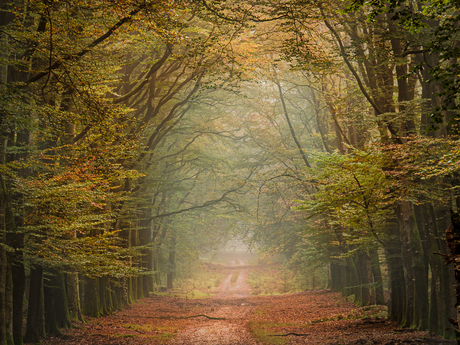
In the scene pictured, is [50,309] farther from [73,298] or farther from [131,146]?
[131,146]

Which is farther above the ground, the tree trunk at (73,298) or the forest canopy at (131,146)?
the forest canopy at (131,146)

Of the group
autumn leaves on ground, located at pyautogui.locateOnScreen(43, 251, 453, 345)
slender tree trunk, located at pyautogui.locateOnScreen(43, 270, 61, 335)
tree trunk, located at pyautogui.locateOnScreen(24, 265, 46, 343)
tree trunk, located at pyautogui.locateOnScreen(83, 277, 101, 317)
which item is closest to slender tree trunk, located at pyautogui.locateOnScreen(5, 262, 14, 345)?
tree trunk, located at pyautogui.locateOnScreen(24, 265, 46, 343)

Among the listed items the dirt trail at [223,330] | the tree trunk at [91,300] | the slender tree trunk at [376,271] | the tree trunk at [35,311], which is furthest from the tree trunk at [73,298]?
the slender tree trunk at [376,271]

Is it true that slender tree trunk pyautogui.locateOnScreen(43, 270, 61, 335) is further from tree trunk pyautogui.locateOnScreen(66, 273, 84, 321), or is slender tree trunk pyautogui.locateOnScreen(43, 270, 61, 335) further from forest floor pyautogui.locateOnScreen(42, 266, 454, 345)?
tree trunk pyautogui.locateOnScreen(66, 273, 84, 321)

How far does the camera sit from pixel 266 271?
4369 cm

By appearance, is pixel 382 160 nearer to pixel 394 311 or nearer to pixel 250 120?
pixel 394 311

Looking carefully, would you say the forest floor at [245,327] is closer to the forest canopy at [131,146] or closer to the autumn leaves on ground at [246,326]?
the autumn leaves on ground at [246,326]

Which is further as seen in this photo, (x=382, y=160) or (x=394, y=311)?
(x=394, y=311)

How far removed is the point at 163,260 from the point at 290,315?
55.2ft

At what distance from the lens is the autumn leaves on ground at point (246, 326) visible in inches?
409

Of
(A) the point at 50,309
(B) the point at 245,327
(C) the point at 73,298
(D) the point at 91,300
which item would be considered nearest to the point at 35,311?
(A) the point at 50,309

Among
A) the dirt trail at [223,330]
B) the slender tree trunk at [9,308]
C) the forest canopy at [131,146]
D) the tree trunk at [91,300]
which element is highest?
the forest canopy at [131,146]

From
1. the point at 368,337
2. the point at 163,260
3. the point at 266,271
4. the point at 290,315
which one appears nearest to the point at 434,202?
the point at 368,337

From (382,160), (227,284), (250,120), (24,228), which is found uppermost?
(250,120)
